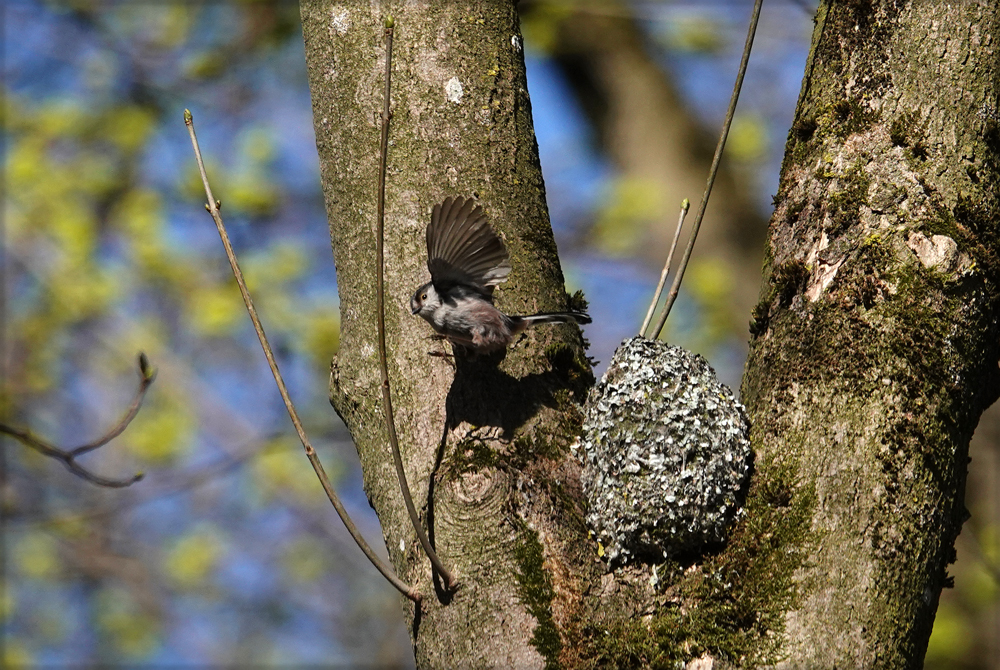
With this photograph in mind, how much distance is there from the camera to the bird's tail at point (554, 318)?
2.59 meters

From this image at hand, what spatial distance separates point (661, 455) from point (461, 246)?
2.87 ft

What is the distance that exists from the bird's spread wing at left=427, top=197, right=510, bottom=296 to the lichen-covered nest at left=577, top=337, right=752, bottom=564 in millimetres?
537

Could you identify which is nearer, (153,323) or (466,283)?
(466,283)

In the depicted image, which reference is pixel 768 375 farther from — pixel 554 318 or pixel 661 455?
pixel 554 318

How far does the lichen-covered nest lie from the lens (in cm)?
237

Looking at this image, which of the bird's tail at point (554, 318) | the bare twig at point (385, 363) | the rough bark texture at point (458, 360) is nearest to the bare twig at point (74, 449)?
the rough bark texture at point (458, 360)

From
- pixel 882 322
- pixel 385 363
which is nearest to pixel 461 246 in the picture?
pixel 385 363

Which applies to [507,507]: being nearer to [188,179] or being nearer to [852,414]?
[852,414]

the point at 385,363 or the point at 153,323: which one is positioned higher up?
the point at 153,323

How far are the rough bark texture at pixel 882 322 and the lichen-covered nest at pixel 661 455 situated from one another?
0.12 m

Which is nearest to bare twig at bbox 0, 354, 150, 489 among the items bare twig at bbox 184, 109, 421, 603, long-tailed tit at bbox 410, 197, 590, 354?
bare twig at bbox 184, 109, 421, 603

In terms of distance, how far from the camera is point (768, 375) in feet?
7.93

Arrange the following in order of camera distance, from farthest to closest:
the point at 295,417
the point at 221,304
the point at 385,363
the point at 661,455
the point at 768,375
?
1. the point at 221,304
2. the point at 661,455
3. the point at 768,375
4. the point at 295,417
5. the point at 385,363

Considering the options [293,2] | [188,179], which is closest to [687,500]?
[188,179]
